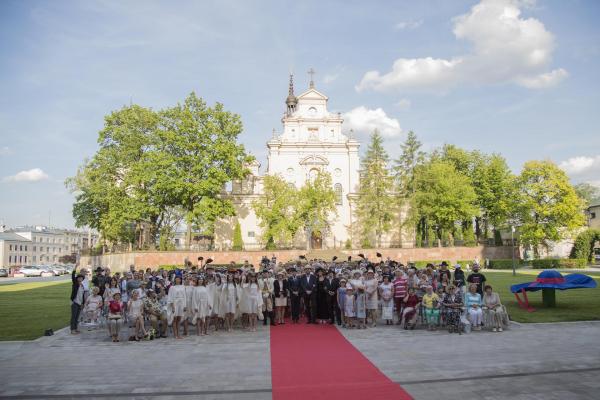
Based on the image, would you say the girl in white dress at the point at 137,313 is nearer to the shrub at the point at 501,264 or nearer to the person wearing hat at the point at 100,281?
the person wearing hat at the point at 100,281

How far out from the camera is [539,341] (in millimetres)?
11133

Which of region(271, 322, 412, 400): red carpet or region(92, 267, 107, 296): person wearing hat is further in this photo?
region(92, 267, 107, 296): person wearing hat

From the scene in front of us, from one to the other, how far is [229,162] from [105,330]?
1198 inches

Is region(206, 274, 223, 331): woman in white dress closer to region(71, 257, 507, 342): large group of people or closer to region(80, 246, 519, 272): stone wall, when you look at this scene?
region(71, 257, 507, 342): large group of people

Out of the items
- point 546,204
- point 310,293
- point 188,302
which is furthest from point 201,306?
point 546,204

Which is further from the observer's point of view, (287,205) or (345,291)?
(287,205)

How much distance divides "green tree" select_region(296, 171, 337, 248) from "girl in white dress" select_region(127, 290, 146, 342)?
34353mm

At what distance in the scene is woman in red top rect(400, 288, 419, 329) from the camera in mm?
13438

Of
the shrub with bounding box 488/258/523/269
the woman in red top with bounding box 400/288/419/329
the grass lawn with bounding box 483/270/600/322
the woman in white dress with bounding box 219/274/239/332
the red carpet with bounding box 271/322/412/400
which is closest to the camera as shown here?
the red carpet with bounding box 271/322/412/400

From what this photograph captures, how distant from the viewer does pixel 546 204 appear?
1773 inches

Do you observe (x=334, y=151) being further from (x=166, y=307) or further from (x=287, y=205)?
(x=166, y=307)

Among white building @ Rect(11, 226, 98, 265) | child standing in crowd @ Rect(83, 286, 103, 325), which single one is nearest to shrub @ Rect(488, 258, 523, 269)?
child standing in crowd @ Rect(83, 286, 103, 325)

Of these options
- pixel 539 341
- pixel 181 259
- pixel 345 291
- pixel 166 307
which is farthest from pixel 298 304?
pixel 181 259

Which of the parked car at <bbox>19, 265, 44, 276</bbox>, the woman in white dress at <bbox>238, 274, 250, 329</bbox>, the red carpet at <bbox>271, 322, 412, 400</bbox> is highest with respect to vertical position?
the woman in white dress at <bbox>238, 274, 250, 329</bbox>
